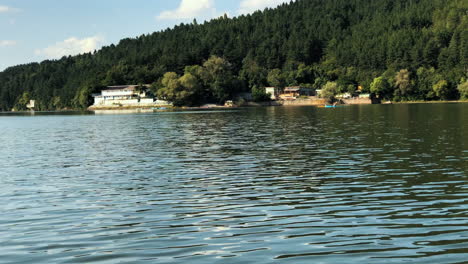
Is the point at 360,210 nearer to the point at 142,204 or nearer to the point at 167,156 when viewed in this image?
the point at 142,204

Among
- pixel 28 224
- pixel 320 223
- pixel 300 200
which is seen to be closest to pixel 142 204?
pixel 28 224

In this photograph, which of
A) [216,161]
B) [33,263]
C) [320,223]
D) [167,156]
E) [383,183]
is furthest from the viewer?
[167,156]

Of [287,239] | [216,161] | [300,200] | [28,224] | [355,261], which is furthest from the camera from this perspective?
[216,161]

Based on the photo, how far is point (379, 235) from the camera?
14.7 meters

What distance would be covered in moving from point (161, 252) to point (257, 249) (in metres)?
2.51

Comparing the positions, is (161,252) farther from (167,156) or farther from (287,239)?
(167,156)

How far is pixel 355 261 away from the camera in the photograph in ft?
41.1

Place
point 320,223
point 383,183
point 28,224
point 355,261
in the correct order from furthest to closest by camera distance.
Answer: point 383,183
point 28,224
point 320,223
point 355,261

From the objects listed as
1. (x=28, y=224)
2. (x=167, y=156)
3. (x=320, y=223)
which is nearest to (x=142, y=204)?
(x=28, y=224)

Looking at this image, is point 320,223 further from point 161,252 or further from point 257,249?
point 161,252

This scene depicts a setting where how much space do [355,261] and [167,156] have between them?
25.8 meters

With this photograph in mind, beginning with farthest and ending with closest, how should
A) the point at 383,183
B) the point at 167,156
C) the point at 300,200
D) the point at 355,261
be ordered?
1. the point at 167,156
2. the point at 383,183
3. the point at 300,200
4. the point at 355,261

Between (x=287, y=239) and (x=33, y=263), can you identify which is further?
(x=287, y=239)

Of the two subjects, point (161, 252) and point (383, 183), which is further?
point (383, 183)
